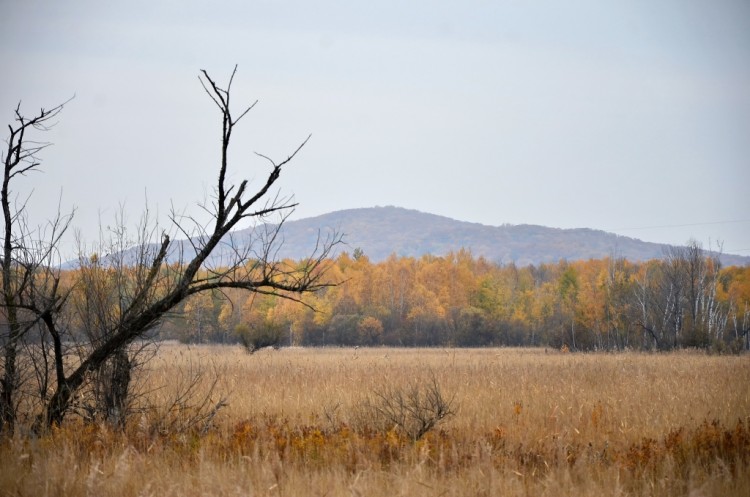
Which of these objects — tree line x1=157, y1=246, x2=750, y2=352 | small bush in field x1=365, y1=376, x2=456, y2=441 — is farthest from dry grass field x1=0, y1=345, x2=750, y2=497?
tree line x1=157, y1=246, x2=750, y2=352

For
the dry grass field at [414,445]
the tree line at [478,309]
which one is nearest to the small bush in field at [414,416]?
the dry grass field at [414,445]

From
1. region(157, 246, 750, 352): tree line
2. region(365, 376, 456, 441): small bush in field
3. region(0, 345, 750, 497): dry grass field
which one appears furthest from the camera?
region(157, 246, 750, 352): tree line

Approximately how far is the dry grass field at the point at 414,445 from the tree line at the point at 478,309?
31.0 m

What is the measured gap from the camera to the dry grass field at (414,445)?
629cm

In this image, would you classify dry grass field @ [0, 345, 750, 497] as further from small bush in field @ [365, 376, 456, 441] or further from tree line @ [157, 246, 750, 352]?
tree line @ [157, 246, 750, 352]

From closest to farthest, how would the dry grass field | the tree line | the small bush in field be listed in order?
the dry grass field < the small bush in field < the tree line

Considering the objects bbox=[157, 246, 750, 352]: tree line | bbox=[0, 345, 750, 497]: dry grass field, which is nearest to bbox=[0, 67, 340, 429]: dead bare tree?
bbox=[0, 345, 750, 497]: dry grass field

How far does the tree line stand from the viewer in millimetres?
53719

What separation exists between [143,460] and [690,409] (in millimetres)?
9133

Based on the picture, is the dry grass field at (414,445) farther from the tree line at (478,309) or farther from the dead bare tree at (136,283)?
the tree line at (478,309)

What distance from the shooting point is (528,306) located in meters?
82.7

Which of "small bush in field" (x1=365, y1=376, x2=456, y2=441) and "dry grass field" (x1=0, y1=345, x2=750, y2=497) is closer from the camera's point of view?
"dry grass field" (x1=0, y1=345, x2=750, y2=497)

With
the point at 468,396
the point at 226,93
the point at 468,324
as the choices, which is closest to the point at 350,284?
the point at 468,324

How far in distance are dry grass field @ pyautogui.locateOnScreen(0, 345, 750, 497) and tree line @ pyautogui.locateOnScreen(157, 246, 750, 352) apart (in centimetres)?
3100
